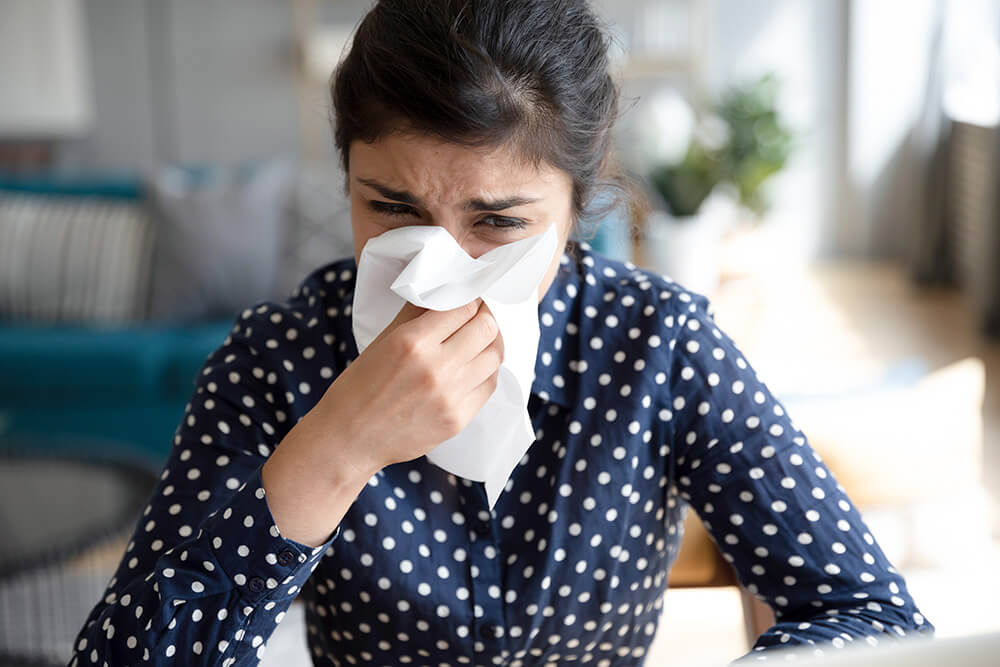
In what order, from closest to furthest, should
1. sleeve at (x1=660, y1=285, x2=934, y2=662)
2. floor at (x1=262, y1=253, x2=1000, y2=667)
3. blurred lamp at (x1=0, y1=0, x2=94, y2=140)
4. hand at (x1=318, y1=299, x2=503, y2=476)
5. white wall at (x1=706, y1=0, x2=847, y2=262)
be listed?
hand at (x1=318, y1=299, x2=503, y2=476) < sleeve at (x1=660, y1=285, x2=934, y2=662) < floor at (x1=262, y1=253, x2=1000, y2=667) < blurred lamp at (x1=0, y1=0, x2=94, y2=140) < white wall at (x1=706, y1=0, x2=847, y2=262)

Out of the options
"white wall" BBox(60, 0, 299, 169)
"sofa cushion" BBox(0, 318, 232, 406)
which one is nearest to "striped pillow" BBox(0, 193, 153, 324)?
"sofa cushion" BBox(0, 318, 232, 406)

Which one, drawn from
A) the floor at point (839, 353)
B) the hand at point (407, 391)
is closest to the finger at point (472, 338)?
the hand at point (407, 391)

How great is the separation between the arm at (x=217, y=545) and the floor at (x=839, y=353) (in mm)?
457

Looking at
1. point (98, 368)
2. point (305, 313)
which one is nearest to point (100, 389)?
point (98, 368)

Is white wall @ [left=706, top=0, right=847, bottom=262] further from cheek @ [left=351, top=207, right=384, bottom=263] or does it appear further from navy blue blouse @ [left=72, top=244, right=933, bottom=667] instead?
cheek @ [left=351, top=207, right=384, bottom=263]

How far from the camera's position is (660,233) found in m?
2.98

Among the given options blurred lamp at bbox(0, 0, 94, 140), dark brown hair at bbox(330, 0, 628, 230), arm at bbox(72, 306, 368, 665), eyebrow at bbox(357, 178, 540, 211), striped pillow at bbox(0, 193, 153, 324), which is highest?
blurred lamp at bbox(0, 0, 94, 140)

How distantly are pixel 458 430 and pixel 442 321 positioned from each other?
91 mm

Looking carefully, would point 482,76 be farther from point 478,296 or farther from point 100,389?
point 100,389

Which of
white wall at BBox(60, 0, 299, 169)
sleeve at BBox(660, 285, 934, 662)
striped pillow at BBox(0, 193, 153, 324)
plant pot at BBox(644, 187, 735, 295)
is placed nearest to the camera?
sleeve at BBox(660, 285, 934, 662)

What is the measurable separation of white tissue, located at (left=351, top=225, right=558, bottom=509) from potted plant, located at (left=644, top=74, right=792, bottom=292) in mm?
2173

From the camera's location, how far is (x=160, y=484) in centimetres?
95

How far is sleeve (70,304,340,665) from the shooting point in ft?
2.75

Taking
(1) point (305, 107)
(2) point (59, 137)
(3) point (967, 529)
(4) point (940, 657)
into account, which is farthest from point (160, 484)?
(2) point (59, 137)
